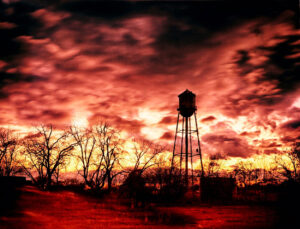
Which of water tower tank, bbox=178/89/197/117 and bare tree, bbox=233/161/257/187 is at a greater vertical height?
water tower tank, bbox=178/89/197/117

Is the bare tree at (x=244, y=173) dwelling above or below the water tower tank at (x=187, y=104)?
below

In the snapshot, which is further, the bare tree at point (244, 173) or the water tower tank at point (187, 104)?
the bare tree at point (244, 173)

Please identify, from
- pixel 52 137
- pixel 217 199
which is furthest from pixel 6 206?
pixel 217 199

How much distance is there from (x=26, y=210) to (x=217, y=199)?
1016 inches

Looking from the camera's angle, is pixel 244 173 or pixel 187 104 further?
pixel 244 173

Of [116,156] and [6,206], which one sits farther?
[116,156]

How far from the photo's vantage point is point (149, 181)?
3484 cm

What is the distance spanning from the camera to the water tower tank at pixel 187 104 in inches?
1245

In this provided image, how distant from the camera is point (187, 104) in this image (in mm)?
31672

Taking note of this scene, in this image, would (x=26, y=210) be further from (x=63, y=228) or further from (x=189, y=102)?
(x=189, y=102)

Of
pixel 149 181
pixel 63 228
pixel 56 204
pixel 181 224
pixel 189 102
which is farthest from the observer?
pixel 149 181

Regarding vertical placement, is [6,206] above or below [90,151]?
below

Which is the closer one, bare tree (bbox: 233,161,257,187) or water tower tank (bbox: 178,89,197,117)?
water tower tank (bbox: 178,89,197,117)

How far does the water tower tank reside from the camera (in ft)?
104
